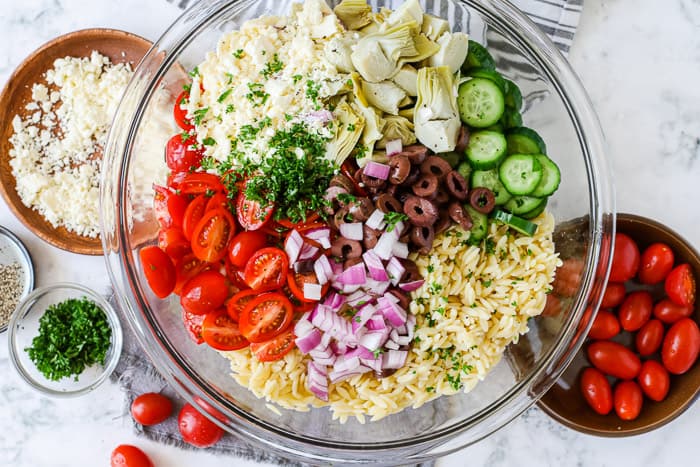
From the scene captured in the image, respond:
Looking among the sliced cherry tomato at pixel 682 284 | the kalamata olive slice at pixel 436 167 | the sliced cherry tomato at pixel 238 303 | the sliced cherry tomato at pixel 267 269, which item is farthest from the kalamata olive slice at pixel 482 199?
the sliced cherry tomato at pixel 682 284

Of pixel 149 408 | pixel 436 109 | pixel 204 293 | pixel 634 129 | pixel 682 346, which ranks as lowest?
pixel 149 408

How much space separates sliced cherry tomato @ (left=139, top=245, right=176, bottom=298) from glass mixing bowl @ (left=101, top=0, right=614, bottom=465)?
274 millimetres

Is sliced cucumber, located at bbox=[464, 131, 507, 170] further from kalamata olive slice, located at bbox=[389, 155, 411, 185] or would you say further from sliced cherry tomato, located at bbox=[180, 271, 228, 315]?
sliced cherry tomato, located at bbox=[180, 271, 228, 315]

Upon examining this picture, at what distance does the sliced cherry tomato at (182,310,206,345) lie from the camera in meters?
2.92

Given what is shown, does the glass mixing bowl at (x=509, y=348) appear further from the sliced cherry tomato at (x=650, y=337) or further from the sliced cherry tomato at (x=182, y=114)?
the sliced cherry tomato at (x=650, y=337)

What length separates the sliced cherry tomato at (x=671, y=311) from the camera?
324 cm

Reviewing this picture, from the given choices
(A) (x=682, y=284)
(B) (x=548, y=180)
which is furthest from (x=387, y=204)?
(A) (x=682, y=284)

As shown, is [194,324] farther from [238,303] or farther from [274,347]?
[274,347]

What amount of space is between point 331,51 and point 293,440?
175 centimetres

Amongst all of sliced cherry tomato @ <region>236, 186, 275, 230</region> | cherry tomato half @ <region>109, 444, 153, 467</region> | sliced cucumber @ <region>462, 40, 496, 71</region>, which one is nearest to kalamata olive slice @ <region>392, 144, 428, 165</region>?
→ sliced cucumber @ <region>462, 40, 496, 71</region>

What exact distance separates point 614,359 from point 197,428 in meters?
2.15

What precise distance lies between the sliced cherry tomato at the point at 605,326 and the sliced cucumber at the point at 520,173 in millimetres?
961

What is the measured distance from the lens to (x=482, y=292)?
2836 mm

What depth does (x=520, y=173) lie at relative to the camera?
274 centimetres
